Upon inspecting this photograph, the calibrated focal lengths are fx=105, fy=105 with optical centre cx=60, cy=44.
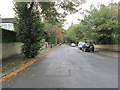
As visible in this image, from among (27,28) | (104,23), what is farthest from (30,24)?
(104,23)

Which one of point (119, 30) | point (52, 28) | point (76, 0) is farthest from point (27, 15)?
point (52, 28)

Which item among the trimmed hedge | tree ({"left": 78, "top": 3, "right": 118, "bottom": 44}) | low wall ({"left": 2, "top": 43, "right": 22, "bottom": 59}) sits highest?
tree ({"left": 78, "top": 3, "right": 118, "bottom": 44})

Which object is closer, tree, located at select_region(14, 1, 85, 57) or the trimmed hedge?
the trimmed hedge

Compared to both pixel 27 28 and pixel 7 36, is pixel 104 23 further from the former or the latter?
pixel 7 36

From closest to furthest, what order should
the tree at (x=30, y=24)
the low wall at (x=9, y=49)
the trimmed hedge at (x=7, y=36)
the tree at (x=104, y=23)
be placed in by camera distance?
the low wall at (x=9, y=49)
the trimmed hedge at (x=7, y=36)
the tree at (x=30, y=24)
the tree at (x=104, y=23)

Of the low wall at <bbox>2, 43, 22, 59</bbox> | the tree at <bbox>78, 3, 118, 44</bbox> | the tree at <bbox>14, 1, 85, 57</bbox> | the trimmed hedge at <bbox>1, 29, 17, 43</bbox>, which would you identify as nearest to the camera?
the low wall at <bbox>2, 43, 22, 59</bbox>

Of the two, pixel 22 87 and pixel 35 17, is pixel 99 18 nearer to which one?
pixel 35 17

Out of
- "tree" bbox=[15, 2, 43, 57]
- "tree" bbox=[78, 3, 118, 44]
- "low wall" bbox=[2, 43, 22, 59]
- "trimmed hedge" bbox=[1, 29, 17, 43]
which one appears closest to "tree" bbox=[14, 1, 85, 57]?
"tree" bbox=[15, 2, 43, 57]

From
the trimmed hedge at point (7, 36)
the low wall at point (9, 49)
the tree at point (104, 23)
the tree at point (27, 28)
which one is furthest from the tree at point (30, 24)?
the tree at point (104, 23)

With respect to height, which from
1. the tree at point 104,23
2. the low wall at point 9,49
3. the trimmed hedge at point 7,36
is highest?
the tree at point 104,23

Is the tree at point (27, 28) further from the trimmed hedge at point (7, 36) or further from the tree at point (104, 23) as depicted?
the tree at point (104, 23)

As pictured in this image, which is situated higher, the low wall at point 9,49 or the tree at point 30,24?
the tree at point 30,24

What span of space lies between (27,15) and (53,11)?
2939 mm

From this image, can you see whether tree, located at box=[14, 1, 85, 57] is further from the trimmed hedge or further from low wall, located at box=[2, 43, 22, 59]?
low wall, located at box=[2, 43, 22, 59]
